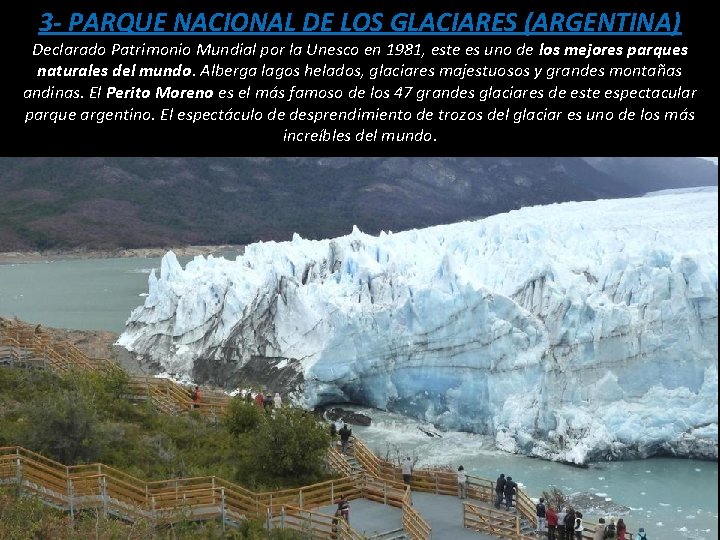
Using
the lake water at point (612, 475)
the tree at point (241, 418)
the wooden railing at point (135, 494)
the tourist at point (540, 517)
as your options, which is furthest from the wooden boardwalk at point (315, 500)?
the lake water at point (612, 475)

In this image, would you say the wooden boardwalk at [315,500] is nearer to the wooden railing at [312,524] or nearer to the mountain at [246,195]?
the wooden railing at [312,524]

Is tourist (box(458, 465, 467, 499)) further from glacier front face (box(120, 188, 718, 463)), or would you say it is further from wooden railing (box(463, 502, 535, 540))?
glacier front face (box(120, 188, 718, 463))

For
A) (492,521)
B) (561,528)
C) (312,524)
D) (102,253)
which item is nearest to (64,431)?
(312,524)

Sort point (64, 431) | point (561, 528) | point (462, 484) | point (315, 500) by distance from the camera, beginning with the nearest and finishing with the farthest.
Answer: point (561, 528) → point (315, 500) → point (64, 431) → point (462, 484)

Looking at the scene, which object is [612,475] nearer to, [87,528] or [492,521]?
[492,521]

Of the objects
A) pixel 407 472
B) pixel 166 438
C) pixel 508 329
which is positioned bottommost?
pixel 407 472

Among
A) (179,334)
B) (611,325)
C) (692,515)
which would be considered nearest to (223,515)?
(692,515)
